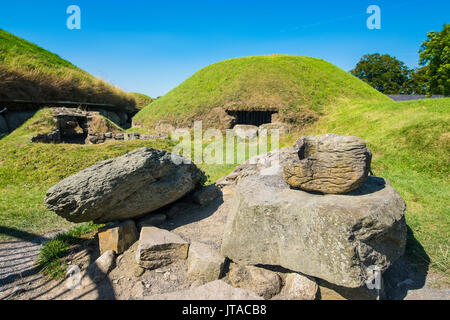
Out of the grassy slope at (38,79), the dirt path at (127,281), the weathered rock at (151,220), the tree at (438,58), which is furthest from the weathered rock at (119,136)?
the tree at (438,58)

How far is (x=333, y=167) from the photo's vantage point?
3906 mm

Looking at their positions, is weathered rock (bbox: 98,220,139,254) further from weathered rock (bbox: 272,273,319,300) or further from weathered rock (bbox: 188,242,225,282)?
weathered rock (bbox: 272,273,319,300)

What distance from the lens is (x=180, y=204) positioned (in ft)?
23.1

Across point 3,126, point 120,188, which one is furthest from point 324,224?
point 3,126

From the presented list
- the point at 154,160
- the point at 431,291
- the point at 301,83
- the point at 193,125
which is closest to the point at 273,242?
the point at 431,291

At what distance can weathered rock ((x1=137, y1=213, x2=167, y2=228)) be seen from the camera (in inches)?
230

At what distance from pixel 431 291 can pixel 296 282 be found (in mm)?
2441

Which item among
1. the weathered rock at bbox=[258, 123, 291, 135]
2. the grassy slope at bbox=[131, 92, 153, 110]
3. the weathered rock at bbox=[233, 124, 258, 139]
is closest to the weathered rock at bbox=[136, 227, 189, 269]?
the weathered rock at bbox=[233, 124, 258, 139]

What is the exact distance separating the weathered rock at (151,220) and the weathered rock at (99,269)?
1033 millimetres

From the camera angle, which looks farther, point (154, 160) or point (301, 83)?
point (301, 83)

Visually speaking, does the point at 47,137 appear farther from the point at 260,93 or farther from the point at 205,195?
the point at 260,93

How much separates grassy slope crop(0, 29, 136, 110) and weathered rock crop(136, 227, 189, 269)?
19665mm

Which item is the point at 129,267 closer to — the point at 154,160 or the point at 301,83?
the point at 154,160

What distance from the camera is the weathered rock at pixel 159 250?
15.2 ft
